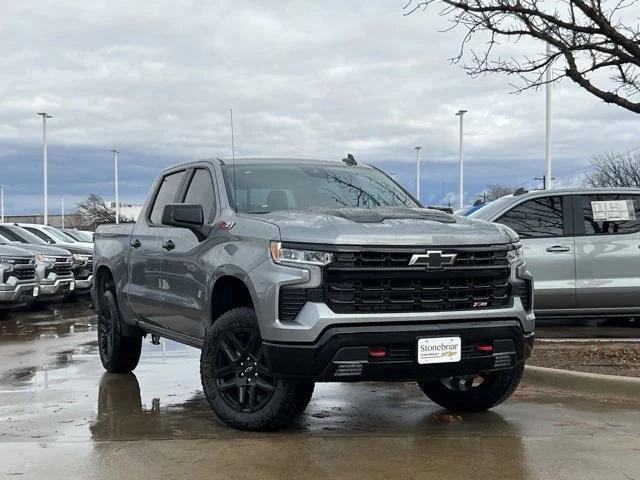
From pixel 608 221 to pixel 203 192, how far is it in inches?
217

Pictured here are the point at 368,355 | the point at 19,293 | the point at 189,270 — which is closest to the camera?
the point at 368,355

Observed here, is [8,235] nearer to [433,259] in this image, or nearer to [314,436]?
[314,436]

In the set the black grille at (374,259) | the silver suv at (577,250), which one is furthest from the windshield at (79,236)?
the black grille at (374,259)

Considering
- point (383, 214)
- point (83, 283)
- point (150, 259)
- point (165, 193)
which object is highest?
point (165, 193)

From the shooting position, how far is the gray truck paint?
510 centimetres

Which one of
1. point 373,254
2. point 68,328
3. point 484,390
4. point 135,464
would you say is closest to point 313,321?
point 373,254

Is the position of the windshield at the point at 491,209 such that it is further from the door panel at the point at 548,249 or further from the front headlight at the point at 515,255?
the front headlight at the point at 515,255

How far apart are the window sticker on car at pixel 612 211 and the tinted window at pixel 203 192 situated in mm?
5316

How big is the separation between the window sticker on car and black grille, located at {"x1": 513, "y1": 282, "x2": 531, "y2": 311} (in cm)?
466

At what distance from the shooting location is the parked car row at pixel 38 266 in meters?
13.8

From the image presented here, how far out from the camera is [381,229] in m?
5.21

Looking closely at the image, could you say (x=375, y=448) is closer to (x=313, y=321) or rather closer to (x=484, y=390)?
(x=313, y=321)

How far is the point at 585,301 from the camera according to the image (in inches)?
386

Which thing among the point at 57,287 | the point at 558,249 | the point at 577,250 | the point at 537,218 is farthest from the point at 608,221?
the point at 57,287
